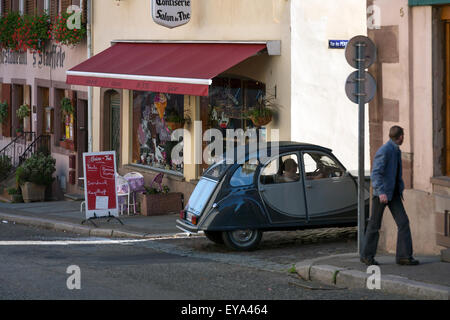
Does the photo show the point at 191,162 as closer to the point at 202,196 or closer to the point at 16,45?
the point at 202,196

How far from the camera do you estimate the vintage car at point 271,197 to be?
1384 cm

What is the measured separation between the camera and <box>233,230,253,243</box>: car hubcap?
548 inches

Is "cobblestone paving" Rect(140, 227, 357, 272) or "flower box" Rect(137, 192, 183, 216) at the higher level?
"flower box" Rect(137, 192, 183, 216)

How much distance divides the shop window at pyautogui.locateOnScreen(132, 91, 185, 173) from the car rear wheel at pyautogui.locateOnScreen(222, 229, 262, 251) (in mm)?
6468

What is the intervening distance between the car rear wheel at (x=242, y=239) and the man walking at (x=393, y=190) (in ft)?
10.1

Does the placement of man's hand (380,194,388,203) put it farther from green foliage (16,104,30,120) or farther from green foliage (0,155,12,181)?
green foliage (16,104,30,120)

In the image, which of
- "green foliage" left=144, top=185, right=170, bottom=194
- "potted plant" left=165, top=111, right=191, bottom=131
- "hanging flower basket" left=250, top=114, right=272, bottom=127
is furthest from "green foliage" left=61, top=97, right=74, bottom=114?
"hanging flower basket" left=250, top=114, right=272, bottom=127

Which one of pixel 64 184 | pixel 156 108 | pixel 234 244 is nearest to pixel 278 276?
pixel 234 244

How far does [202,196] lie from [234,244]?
33.5 inches

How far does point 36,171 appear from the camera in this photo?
2566cm

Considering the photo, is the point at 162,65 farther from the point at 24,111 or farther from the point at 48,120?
the point at 24,111

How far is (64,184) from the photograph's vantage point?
26328 millimetres

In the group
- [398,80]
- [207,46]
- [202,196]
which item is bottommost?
[202,196]

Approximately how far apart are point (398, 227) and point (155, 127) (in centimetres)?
1116
